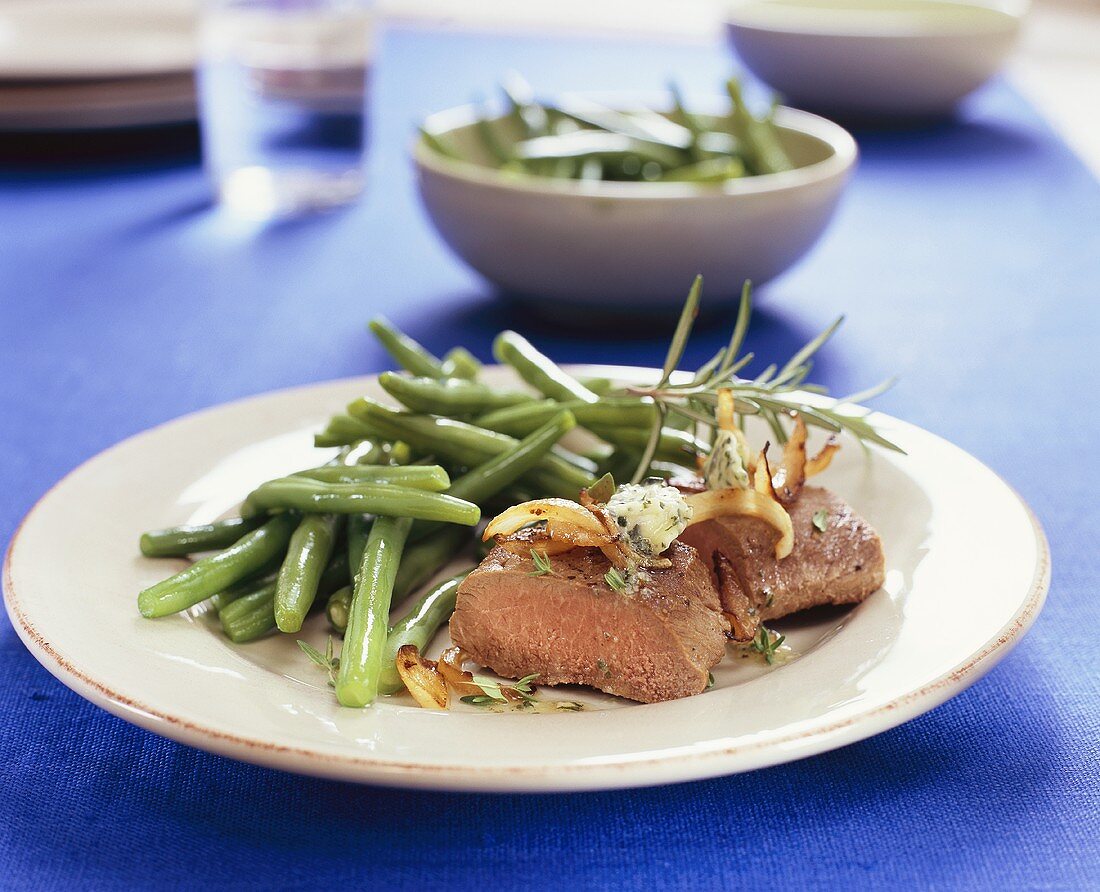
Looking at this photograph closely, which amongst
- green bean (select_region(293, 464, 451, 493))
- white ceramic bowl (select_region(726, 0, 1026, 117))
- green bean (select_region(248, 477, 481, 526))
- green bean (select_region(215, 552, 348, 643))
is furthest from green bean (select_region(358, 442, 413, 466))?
white ceramic bowl (select_region(726, 0, 1026, 117))

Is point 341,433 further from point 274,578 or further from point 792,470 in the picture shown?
point 792,470

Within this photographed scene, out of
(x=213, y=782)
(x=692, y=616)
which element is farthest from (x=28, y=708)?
(x=692, y=616)

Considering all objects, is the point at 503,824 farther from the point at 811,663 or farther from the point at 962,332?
the point at 962,332

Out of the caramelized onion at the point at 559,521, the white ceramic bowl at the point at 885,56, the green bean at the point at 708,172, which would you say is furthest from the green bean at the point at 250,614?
the white ceramic bowl at the point at 885,56

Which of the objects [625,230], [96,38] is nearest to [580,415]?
[625,230]

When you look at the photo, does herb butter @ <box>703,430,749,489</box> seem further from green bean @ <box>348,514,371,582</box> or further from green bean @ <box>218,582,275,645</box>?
green bean @ <box>218,582,275,645</box>
